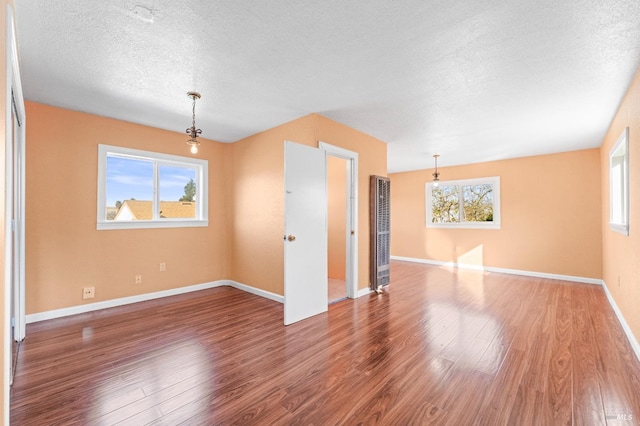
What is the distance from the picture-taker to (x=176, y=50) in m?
2.19

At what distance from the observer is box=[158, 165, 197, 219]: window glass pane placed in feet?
14.0

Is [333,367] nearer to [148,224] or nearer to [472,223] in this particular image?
[148,224]

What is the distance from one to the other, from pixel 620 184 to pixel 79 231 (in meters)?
6.92

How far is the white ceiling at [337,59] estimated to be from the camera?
179 cm

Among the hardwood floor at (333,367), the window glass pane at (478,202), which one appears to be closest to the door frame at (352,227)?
the hardwood floor at (333,367)

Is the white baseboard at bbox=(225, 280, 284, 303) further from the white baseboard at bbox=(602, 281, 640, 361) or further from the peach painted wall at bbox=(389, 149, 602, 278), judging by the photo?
the peach painted wall at bbox=(389, 149, 602, 278)

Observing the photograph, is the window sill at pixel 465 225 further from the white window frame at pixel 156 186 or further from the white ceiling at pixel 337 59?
the white window frame at pixel 156 186

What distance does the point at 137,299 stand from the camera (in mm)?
3879

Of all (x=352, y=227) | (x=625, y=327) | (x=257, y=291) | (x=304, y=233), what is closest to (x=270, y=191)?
(x=304, y=233)

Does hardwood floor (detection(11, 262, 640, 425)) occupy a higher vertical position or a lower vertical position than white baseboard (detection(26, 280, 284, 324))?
lower

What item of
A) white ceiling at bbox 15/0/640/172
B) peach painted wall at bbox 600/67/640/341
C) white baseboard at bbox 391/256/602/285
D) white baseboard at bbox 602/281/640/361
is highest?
white ceiling at bbox 15/0/640/172

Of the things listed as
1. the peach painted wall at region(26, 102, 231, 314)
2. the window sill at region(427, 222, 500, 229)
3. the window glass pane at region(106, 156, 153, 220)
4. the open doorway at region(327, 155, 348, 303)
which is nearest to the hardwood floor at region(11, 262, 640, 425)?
the peach painted wall at region(26, 102, 231, 314)

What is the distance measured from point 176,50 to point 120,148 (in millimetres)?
2284

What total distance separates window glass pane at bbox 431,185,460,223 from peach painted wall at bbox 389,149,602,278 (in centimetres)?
27
